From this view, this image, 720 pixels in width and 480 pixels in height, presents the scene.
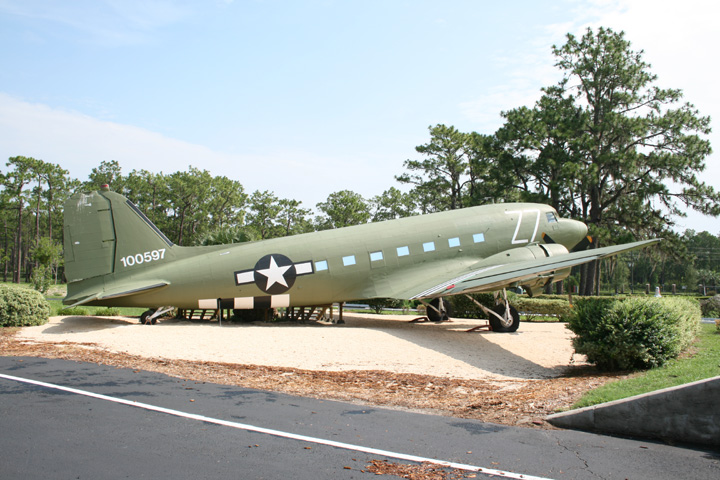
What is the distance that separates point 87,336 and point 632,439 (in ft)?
50.8

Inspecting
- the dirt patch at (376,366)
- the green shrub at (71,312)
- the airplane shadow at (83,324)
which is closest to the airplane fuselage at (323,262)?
the airplane shadow at (83,324)

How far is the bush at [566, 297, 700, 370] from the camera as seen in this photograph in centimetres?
1092

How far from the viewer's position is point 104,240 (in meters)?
18.2

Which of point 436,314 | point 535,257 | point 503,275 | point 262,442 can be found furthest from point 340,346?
point 535,257

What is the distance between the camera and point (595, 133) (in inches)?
1709

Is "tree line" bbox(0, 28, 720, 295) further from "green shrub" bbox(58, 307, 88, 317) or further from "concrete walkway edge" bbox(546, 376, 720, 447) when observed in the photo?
"concrete walkway edge" bbox(546, 376, 720, 447)

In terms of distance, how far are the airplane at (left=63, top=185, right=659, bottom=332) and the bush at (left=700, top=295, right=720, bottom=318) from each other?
13874 mm

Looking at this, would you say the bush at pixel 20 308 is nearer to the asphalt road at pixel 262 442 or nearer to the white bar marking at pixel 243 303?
the white bar marking at pixel 243 303

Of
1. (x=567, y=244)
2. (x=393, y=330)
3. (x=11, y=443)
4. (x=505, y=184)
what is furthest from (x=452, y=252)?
(x=505, y=184)

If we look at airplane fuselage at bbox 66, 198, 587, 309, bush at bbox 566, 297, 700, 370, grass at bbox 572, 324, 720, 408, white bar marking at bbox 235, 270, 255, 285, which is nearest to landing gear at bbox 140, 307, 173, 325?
airplane fuselage at bbox 66, 198, 587, 309

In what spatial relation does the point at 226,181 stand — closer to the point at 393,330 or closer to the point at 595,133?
the point at 595,133

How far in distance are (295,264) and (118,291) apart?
6.27 meters

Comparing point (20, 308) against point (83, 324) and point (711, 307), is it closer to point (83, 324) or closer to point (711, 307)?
point (83, 324)

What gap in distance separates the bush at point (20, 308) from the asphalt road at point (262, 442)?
1039 centimetres
